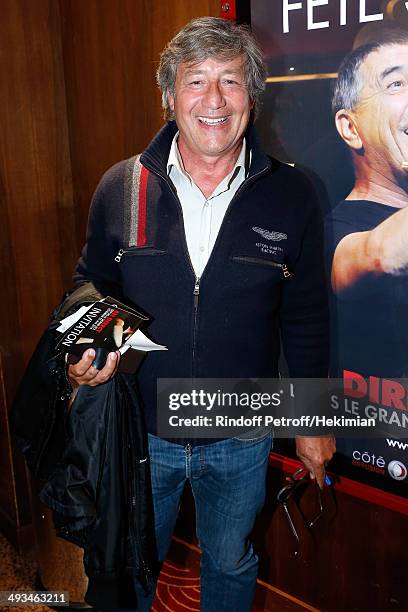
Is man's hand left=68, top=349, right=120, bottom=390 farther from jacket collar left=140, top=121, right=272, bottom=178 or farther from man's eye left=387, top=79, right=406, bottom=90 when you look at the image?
man's eye left=387, top=79, right=406, bottom=90

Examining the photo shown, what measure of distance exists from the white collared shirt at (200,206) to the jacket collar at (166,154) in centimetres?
2

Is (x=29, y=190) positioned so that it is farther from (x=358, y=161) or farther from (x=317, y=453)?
(x=317, y=453)

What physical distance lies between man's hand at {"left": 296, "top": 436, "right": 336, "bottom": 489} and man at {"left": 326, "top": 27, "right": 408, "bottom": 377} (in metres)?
0.19

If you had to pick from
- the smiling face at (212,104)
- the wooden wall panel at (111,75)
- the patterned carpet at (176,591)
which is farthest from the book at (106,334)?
the patterned carpet at (176,591)

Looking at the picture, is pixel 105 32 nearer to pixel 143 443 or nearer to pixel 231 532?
pixel 143 443

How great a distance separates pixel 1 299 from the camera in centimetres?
231

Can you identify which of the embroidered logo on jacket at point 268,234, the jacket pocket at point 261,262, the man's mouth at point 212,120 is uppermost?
the man's mouth at point 212,120

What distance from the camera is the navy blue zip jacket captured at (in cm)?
148

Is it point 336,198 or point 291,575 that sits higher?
point 336,198

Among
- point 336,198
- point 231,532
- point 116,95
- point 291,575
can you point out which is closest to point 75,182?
point 116,95

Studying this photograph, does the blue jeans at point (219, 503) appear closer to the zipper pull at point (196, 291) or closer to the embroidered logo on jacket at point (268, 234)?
the zipper pull at point (196, 291)

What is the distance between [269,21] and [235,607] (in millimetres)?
1485

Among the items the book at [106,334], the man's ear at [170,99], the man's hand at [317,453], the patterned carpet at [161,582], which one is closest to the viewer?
the book at [106,334]

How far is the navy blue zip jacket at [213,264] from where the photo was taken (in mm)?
1477
